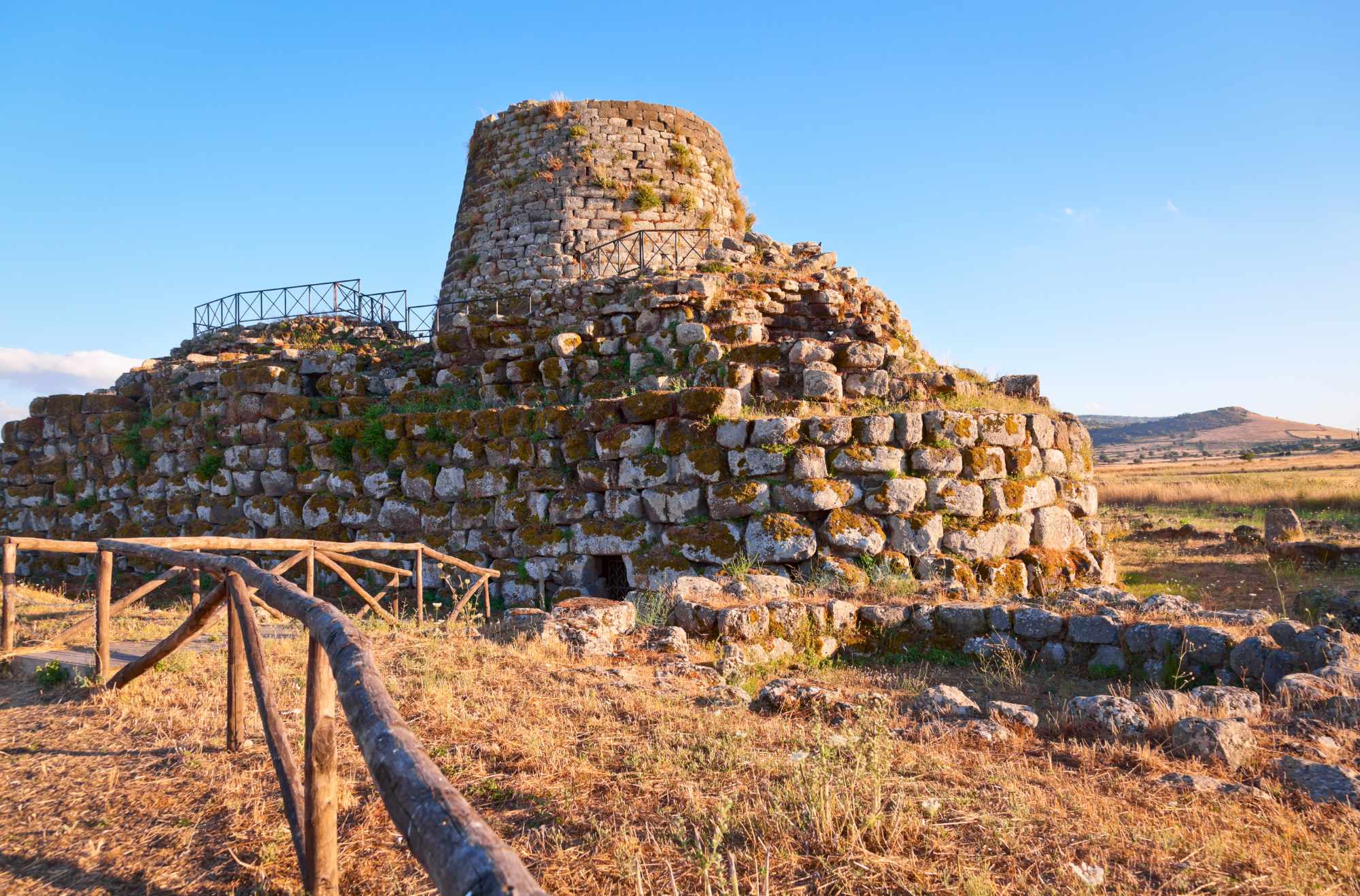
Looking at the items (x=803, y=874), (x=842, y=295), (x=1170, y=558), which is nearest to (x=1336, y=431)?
(x=1170, y=558)

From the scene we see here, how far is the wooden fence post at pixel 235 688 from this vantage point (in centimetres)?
426

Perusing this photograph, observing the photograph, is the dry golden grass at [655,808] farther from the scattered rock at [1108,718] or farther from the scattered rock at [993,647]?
the scattered rock at [993,647]

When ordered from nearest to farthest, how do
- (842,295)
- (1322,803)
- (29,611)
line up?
(1322,803) < (29,611) < (842,295)

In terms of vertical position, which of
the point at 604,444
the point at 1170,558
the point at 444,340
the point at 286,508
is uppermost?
the point at 444,340

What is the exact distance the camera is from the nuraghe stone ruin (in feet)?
32.0

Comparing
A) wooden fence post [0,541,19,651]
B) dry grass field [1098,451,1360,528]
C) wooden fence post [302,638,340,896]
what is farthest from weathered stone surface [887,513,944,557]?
dry grass field [1098,451,1360,528]

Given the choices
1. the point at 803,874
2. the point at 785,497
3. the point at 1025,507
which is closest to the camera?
the point at 803,874

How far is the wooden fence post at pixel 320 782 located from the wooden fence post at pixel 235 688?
164 cm

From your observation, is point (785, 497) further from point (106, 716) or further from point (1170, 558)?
point (1170, 558)

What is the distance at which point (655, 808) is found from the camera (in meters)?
3.66

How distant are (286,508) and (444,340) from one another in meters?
3.48

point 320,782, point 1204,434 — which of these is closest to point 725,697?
point 320,782

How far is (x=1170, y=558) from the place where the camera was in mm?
15188

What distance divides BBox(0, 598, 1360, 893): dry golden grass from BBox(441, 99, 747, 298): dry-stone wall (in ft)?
34.7
